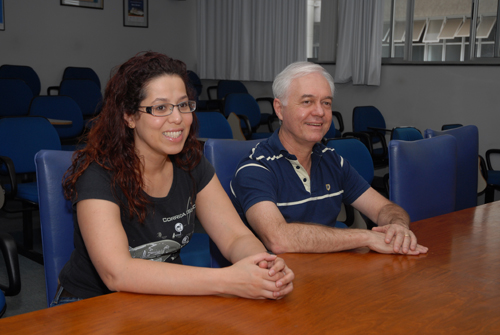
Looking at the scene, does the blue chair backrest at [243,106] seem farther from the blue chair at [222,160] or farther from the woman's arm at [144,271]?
the woman's arm at [144,271]

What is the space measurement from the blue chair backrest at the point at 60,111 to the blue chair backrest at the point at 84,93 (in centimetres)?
138

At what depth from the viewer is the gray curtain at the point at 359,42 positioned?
240 inches

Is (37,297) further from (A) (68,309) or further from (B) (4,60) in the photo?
(B) (4,60)

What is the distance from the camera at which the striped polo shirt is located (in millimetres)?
1751

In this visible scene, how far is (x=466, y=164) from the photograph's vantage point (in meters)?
2.59

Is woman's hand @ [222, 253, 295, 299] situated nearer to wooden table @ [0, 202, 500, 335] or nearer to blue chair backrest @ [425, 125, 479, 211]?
wooden table @ [0, 202, 500, 335]

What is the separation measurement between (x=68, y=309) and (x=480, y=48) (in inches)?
217

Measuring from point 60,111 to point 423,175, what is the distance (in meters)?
3.61

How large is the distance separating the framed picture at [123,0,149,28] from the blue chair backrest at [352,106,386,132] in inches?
169

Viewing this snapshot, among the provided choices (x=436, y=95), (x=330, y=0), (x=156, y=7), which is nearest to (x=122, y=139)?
(x=436, y=95)

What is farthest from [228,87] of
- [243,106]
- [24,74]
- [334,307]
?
[334,307]

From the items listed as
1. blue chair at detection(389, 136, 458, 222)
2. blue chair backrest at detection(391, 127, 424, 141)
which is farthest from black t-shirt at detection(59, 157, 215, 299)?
blue chair backrest at detection(391, 127, 424, 141)

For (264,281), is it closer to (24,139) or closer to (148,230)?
(148,230)

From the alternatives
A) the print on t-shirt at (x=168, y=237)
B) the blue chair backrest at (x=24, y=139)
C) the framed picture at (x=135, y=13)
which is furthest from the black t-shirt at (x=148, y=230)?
the framed picture at (x=135, y=13)
